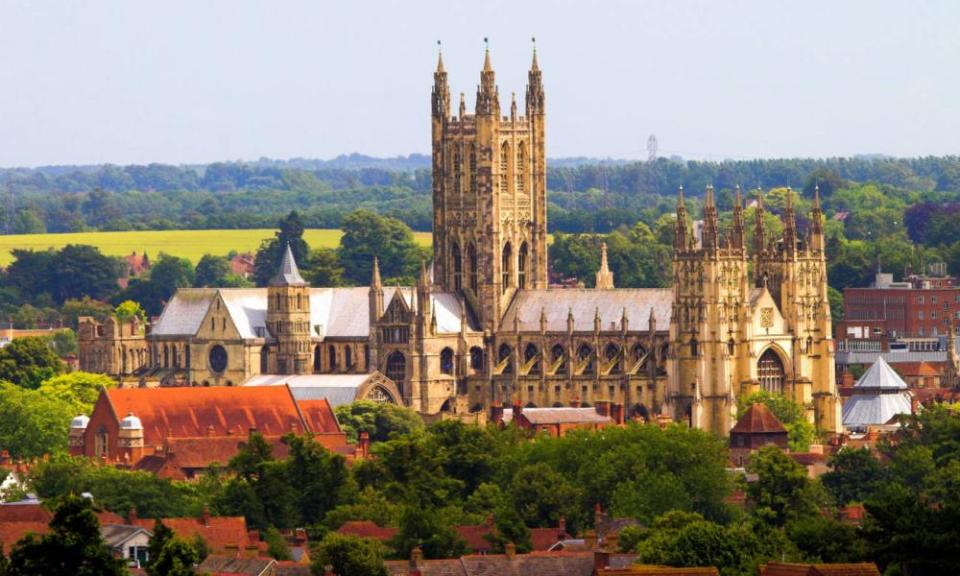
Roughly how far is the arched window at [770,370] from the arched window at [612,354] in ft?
21.7

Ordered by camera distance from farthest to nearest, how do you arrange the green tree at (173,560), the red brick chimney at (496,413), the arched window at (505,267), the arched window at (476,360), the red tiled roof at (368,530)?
the arched window at (505,267)
the arched window at (476,360)
the red brick chimney at (496,413)
the red tiled roof at (368,530)
the green tree at (173,560)

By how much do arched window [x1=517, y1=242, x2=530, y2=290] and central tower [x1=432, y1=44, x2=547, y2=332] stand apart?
43 mm

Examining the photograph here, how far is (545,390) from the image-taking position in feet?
534

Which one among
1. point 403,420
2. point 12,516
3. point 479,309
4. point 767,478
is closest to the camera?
point 12,516

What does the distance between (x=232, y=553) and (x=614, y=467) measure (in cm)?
2352

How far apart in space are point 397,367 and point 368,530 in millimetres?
63823

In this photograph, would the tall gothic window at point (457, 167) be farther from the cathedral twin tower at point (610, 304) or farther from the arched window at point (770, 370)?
the arched window at point (770, 370)

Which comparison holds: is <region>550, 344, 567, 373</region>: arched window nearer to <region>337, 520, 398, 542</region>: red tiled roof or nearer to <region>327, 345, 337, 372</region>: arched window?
<region>327, 345, 337, 372</region>: arched window

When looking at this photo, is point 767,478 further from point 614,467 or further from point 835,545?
point 835,545

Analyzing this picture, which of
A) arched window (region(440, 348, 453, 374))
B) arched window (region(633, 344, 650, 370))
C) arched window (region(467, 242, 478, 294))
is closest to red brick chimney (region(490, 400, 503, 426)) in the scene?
arched window (region(440, 348, 453, 374))

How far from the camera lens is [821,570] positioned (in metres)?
81.9

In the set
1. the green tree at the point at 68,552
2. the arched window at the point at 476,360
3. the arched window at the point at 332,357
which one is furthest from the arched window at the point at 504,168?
the green tree at the point at 68,552

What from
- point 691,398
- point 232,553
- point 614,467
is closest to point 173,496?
point 614,467

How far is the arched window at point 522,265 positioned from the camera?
17012 centimetres
